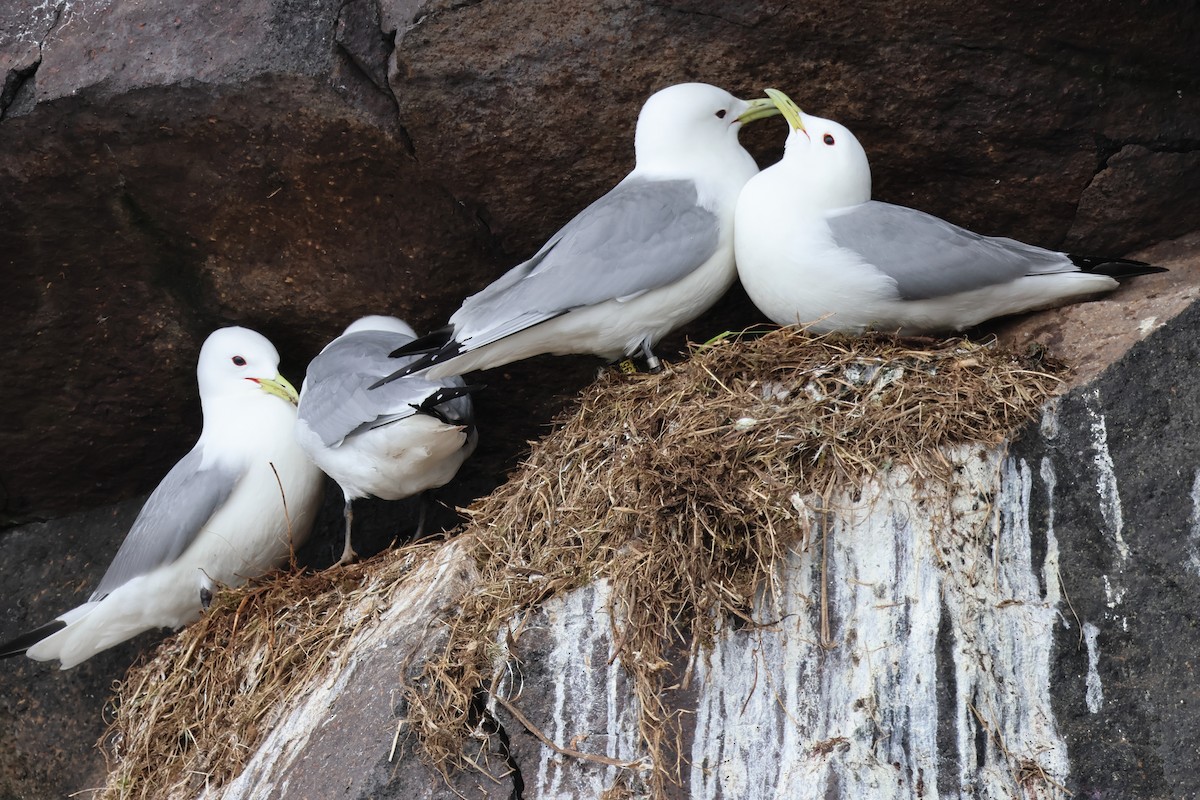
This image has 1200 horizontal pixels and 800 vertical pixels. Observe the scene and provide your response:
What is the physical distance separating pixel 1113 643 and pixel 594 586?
118cm

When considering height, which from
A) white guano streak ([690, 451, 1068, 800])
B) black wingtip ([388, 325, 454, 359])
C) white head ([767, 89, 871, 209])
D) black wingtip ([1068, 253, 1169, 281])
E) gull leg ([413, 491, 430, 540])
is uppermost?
white head ([767, 89, 871, 209])

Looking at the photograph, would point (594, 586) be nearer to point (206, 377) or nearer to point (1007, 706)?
point (1007, 706)

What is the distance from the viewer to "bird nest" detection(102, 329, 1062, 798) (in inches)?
119

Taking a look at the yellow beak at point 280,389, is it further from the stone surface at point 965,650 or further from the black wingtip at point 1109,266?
A: the black wingtip at point 1109,266

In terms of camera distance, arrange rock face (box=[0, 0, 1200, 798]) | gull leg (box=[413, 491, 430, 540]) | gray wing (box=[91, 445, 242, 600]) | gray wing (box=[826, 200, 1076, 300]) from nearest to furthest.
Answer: gray wing (box=[826, 200, 1076, 300]) → rock face (box=[0, 0, 1200, 798]) → gray wing (box=[91, 445, 242, 600]) → gull leg (box=[413, 491, 430, 540])

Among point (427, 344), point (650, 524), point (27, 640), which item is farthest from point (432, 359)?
point (27, 640)

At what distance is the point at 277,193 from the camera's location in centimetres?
393

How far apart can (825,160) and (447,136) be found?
1.06m

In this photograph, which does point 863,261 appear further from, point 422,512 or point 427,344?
point 422,512

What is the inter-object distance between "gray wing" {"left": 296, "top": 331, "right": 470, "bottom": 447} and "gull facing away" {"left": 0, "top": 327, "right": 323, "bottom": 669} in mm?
218

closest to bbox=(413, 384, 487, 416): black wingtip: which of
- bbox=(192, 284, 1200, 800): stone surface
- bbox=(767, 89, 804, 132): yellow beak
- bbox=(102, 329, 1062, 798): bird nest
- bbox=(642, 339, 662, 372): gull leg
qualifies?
bbox=(102, 329, 1062, 798): bird nest

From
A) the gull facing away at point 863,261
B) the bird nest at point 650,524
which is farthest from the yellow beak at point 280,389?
the gull facing away at point 863,261

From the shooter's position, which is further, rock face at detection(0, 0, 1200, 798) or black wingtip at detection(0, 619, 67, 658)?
black wingtip at detection(0, 619, 67, 658)

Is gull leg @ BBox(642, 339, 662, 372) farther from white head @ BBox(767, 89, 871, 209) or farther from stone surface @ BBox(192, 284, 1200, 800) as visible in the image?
stone surface @ BBox(192, 284, 1200, 800)
